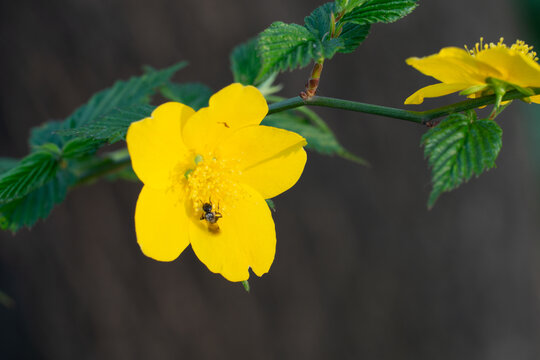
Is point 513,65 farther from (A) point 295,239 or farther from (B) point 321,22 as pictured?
(A) point 295,239

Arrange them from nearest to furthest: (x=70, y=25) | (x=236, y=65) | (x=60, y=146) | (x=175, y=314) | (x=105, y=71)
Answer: (x=60, y=146)
(x=236, y=65)
(x=70, y=25)
(x=105, y=71)
(x=175, y=314)

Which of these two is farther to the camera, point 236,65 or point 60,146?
point 236,65

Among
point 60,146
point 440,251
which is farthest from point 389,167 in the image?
point 60,146

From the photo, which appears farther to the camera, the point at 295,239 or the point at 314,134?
the point at 295,239

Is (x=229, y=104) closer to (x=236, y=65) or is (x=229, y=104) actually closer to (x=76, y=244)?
(x=236, y=65)

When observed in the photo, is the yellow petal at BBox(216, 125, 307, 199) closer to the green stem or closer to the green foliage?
the green stem

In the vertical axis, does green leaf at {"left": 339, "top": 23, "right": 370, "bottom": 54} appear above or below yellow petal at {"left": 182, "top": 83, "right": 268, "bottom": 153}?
above

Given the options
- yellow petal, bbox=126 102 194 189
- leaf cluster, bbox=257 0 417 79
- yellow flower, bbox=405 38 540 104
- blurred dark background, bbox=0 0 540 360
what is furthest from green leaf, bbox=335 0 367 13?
blurred dark background, bbox=0 0 540 360

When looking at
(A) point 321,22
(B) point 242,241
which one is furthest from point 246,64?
(B) point 242,241
